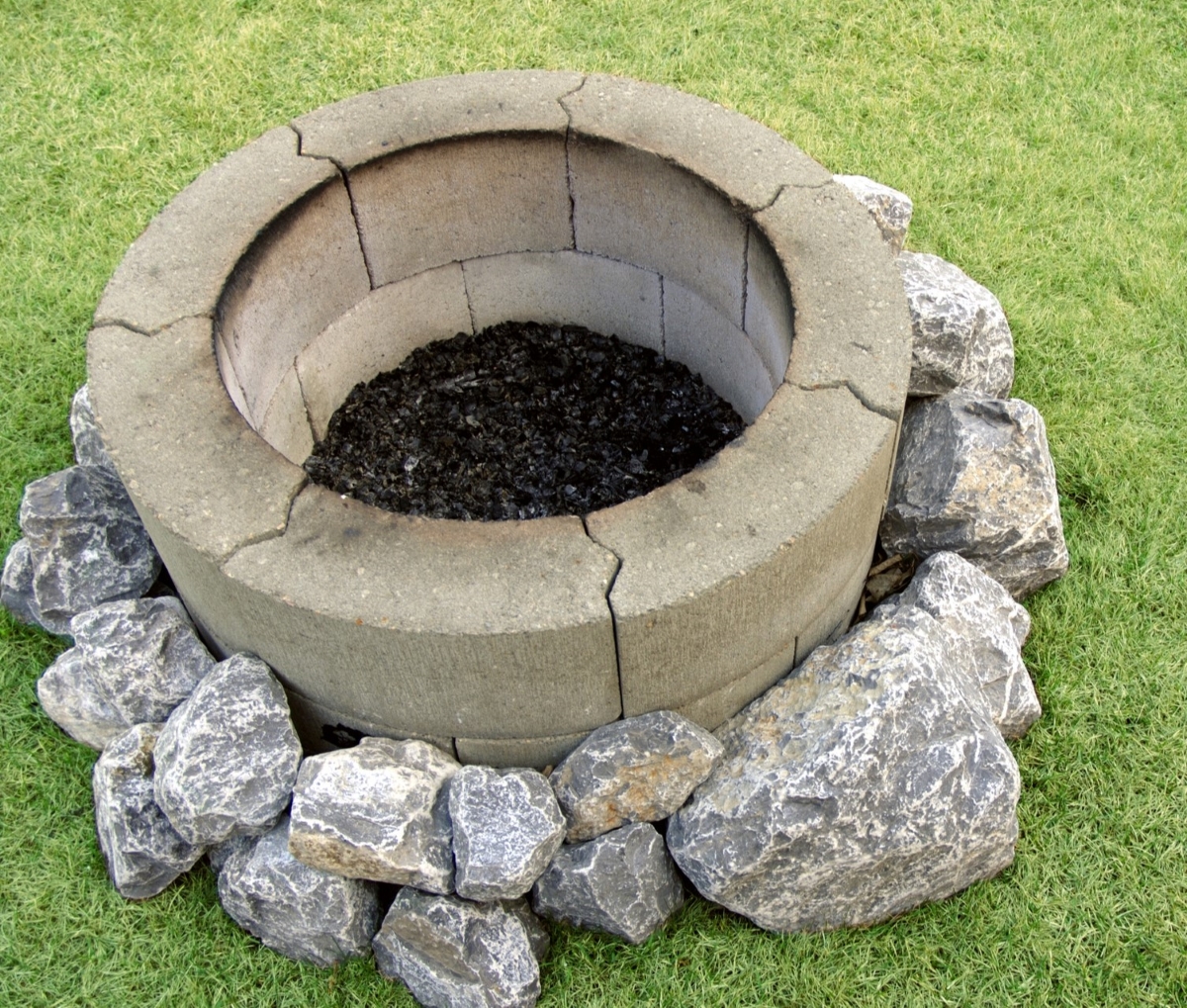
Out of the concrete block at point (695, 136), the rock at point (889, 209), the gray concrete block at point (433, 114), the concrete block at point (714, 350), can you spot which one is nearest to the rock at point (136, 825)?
the gray concrete block at point (433, 114)

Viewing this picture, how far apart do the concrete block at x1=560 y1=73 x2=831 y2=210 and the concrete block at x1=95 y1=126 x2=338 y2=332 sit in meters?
0.84

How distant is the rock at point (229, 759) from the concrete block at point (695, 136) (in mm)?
1845

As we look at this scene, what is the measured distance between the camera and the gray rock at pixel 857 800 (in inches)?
108

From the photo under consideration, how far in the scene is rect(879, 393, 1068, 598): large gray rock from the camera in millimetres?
3418

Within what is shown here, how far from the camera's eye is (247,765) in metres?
2.84

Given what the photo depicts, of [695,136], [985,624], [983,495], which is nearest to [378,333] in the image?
[695,136]

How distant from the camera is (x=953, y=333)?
12.2 ft

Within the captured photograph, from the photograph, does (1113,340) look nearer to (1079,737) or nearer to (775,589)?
(1079,737)

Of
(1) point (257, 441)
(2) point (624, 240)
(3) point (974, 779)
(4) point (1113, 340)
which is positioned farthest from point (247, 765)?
(4) point (1113, 340)

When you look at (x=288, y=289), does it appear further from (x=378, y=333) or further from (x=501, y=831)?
(x=501, y=831)

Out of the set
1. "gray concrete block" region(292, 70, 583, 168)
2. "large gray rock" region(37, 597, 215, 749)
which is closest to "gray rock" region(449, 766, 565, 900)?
"large gray rock" region(37, 597, 215, 749)

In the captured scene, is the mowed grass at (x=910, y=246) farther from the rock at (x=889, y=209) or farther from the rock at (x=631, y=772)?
the rock at (x=889, y=209)

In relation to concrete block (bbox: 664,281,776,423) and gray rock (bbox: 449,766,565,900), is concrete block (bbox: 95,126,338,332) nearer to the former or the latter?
concrete block (bbox: 664,281,776,423)

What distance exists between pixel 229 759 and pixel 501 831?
680 millimetres
